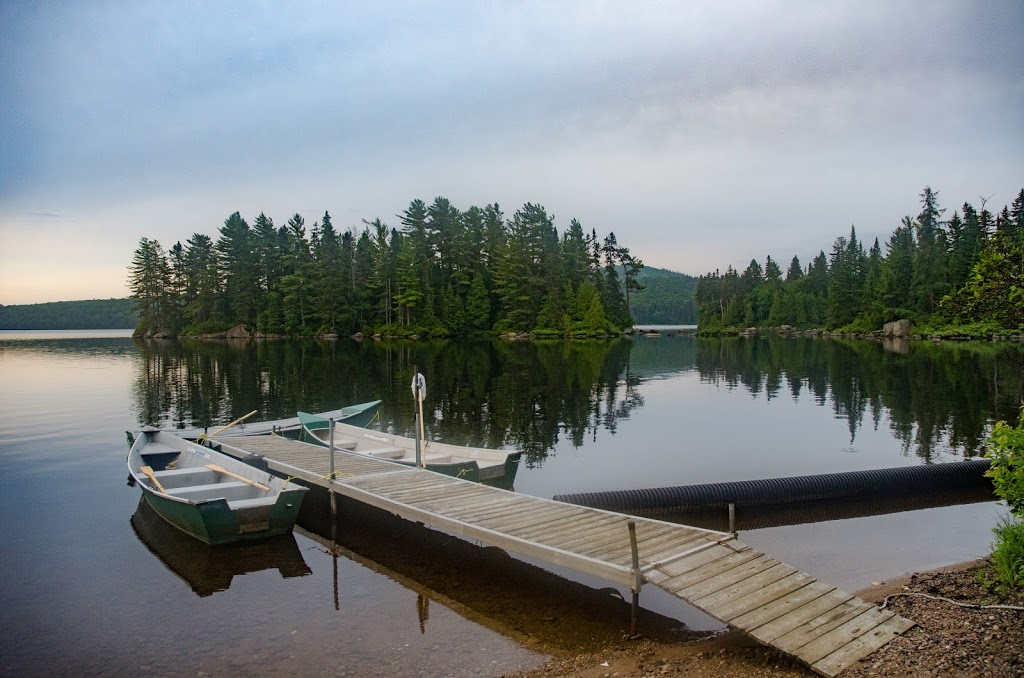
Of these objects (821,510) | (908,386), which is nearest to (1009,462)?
(821,510)

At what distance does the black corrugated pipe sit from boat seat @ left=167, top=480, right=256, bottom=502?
570 cm

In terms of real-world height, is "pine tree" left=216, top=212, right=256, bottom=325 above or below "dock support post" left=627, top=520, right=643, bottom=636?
above

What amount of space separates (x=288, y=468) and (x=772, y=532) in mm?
9221

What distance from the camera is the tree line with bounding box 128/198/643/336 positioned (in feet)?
312

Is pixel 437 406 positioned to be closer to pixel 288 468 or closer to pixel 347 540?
pixel 288 468

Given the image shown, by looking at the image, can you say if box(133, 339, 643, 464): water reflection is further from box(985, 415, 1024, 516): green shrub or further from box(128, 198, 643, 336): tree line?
box(128, 198, 643, 336): tree line

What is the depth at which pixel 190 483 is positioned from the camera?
13633 mm

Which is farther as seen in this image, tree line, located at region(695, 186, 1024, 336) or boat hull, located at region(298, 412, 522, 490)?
tree line, located at region(695, 186, 1024, 336)

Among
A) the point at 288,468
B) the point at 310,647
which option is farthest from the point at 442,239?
the point at 310,647

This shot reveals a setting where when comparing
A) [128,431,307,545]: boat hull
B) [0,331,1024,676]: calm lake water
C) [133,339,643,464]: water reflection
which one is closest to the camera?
[0,331,1024,676]: calm lake water

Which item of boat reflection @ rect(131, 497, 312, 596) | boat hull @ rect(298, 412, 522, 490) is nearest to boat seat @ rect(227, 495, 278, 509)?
boat reflection @ rect(131, 497, 312, 596)

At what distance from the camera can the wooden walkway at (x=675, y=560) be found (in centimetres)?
640

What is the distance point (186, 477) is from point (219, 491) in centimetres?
156

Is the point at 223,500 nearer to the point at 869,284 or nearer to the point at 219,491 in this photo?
the point at 219,491
